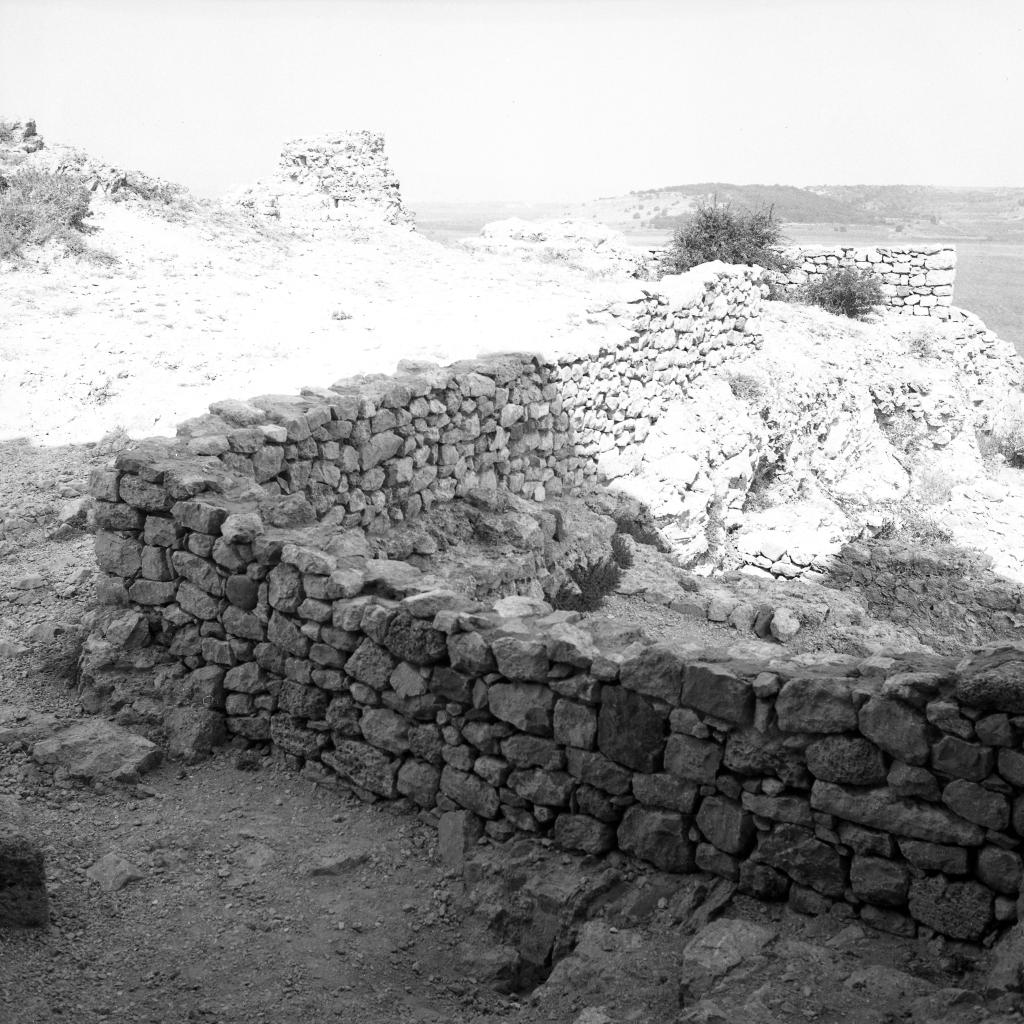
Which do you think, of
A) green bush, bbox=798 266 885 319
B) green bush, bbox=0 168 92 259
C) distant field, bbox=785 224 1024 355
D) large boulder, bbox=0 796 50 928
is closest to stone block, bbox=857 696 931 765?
large boulder, bbox=0 796 50 928

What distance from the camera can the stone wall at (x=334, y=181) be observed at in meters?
22.6

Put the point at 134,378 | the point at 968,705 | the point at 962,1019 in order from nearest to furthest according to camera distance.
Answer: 1. the point at 962,1019
2. the point at 968,705
3. the point at 134,378

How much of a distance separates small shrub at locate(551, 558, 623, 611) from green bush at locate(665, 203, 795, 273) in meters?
11.3

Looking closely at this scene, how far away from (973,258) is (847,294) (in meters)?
38.2

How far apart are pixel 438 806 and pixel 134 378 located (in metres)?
7.56

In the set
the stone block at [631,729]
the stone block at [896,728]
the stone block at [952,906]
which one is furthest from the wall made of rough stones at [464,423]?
the stone block at [952,906]

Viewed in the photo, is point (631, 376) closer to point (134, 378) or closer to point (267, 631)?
point (134, 378)

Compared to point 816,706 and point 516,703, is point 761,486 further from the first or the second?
point 816,706

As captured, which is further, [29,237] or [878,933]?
[29,237]

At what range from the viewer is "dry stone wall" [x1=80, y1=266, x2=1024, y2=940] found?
4.18 meters

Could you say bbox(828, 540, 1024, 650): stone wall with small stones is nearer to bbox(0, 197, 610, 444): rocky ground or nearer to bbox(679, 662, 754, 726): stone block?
bbox(0, 197, 610, 444): rocky ground

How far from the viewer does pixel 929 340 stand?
18625mm

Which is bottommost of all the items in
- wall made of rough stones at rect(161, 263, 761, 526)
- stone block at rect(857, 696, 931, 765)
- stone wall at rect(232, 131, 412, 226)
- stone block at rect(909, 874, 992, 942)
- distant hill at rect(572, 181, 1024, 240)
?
stone block at rect(909, 874, 992, 942)

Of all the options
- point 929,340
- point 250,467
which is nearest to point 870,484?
point 929,340
